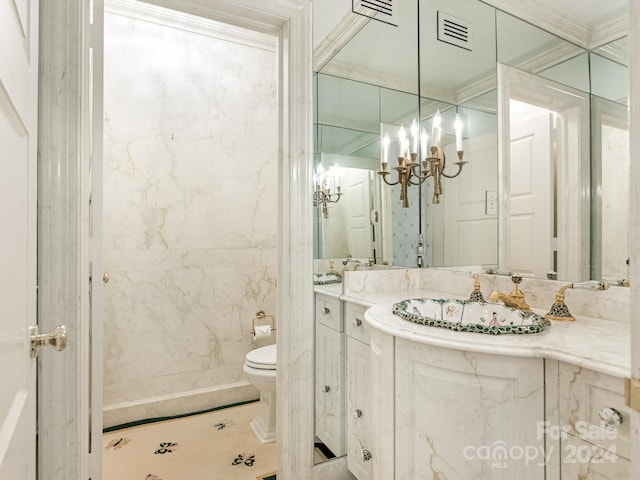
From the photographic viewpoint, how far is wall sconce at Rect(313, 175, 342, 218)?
1.90 m

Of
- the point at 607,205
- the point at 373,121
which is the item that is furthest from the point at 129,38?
the point at 607,205

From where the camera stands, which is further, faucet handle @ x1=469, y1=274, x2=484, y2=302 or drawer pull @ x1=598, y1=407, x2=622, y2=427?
faucet handle @ x1=469, y1=274, x2=484, y2=302

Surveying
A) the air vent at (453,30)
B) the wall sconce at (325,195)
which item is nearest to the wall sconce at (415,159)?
the wall sconce at (325,195)

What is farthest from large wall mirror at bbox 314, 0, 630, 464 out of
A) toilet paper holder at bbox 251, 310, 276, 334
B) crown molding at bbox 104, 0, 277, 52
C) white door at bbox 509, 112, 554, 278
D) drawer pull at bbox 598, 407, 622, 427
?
toilet paper holder at bbox 251, 310, 276, 334

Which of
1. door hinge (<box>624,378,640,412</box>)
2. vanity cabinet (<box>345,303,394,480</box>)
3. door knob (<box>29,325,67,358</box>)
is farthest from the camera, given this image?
vanity cabinet (<box>345,303,394,480</box>)

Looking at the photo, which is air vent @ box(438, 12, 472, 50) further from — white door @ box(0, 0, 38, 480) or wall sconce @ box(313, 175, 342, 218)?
white door @ box(0, 0, 38, 480)

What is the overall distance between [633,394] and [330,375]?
1.46 meters

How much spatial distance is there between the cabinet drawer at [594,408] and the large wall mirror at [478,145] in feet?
1.85

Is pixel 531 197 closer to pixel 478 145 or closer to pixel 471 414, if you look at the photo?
pixel 478 145

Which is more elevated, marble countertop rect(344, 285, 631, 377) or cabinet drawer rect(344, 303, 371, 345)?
marble countertop rect(344, 285, 631, 377)

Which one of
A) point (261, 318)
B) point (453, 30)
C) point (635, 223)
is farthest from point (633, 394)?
point (261, 318)

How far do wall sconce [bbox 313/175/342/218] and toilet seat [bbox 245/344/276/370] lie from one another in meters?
0.97

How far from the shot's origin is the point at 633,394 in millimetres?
491

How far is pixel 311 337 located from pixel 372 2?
1759 millimetres
